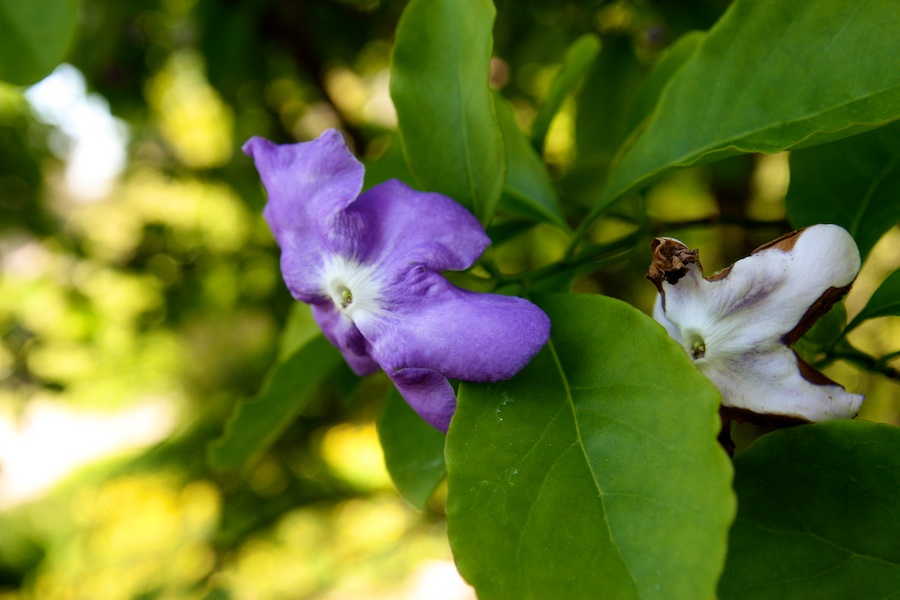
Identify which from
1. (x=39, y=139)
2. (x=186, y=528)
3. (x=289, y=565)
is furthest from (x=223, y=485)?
(x=39, y=139)

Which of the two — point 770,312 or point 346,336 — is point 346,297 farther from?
point 770,312

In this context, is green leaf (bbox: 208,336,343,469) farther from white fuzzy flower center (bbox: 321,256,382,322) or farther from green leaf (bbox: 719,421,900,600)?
green leaf (bbox: 719,421,900,600)

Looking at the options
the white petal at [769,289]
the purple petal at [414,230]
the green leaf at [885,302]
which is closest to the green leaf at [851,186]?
the green leaf at [885,302]

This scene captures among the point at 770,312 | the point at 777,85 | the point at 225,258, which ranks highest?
the point at 777,85

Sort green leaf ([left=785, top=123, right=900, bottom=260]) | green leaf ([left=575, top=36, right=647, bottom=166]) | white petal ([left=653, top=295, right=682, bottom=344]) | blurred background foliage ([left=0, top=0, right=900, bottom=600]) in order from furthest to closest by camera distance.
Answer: blurred background foliage ([left=0, top=0, right=900, bottom=600])
green leaf ([left=575, top=36, right=647, bottom=166])
green leaf ([left=785, top=123, right=900, bottom=260])
white petal ([left=653, top=295, right=682, bottom=344])

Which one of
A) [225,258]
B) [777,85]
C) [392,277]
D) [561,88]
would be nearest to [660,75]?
[561,88]

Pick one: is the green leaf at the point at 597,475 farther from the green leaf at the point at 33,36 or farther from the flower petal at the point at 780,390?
the green leaf at the point at 33,36

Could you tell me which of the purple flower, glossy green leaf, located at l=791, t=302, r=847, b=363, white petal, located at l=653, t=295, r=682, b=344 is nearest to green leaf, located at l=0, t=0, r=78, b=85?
the purple flower
